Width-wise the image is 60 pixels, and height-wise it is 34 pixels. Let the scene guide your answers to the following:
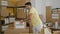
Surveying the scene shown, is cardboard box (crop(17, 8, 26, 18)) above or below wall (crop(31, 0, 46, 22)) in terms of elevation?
below

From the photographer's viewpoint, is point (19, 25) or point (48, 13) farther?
point (48, 13)

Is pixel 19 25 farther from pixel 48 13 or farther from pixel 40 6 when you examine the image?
pixel 40 6

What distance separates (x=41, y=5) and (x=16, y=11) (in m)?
0.91

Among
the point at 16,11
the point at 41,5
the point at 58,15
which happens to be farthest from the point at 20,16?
the point at 58,15

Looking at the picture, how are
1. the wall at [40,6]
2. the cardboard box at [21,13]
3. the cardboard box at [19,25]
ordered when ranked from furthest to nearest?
1. the wall at [40,6]
2. the cardboard box at [21,13]
3. the cardboard box at [19,25]

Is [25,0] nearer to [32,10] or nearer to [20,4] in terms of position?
[20,4]

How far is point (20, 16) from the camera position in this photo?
5141 millimetres

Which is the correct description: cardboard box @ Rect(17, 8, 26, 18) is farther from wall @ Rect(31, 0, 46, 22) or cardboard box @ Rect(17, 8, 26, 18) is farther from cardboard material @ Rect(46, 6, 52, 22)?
cardboard material @ Rect(46, 6, 52, 22)

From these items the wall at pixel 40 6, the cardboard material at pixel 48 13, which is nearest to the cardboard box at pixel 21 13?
the wall at pixel 40 6

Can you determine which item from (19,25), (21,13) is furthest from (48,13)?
(19,25)

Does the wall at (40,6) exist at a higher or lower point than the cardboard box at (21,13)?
higher

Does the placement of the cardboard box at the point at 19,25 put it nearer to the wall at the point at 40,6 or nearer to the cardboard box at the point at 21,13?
the cardboard box at the point at 21,13

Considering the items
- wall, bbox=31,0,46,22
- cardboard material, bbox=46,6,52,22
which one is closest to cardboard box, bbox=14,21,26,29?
cardboard material, bbox=46,6,52,22

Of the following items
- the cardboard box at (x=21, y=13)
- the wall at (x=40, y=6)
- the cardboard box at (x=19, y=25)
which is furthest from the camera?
the wall at (x=40, y=6)
